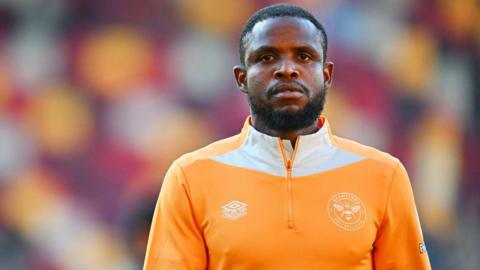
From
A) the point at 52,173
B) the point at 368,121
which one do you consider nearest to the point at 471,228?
the point at 368,121

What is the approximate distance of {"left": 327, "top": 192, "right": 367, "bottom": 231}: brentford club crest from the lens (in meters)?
2.15

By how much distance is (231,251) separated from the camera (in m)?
2.11

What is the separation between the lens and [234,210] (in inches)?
84.9

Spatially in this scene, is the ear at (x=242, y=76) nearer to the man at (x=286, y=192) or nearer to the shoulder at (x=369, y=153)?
the man at (x=286, y=192)

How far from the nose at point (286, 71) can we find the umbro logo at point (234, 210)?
0.30m

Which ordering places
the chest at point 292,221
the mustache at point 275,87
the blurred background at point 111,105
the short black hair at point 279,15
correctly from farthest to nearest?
the blurred background at point 111,105, the short black hair at point 279,15, the mustache at point 275,87, the chest at point 292,221

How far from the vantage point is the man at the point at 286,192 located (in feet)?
6.94

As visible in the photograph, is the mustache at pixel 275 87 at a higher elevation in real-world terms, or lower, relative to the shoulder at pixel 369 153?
higher

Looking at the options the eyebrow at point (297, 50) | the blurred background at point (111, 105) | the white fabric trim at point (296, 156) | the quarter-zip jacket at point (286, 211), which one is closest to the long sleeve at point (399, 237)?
the quarter-zip jacket at point (286, 211)

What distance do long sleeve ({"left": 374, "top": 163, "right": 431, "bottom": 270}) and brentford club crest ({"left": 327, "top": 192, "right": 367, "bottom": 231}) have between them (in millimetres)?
64

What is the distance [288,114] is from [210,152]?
0.72ft

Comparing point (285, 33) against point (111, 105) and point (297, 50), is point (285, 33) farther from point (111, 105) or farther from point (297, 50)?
point (111, 105)

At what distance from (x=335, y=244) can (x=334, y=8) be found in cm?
224

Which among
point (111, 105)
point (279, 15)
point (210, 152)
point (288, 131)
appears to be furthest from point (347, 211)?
point (111, 105)
